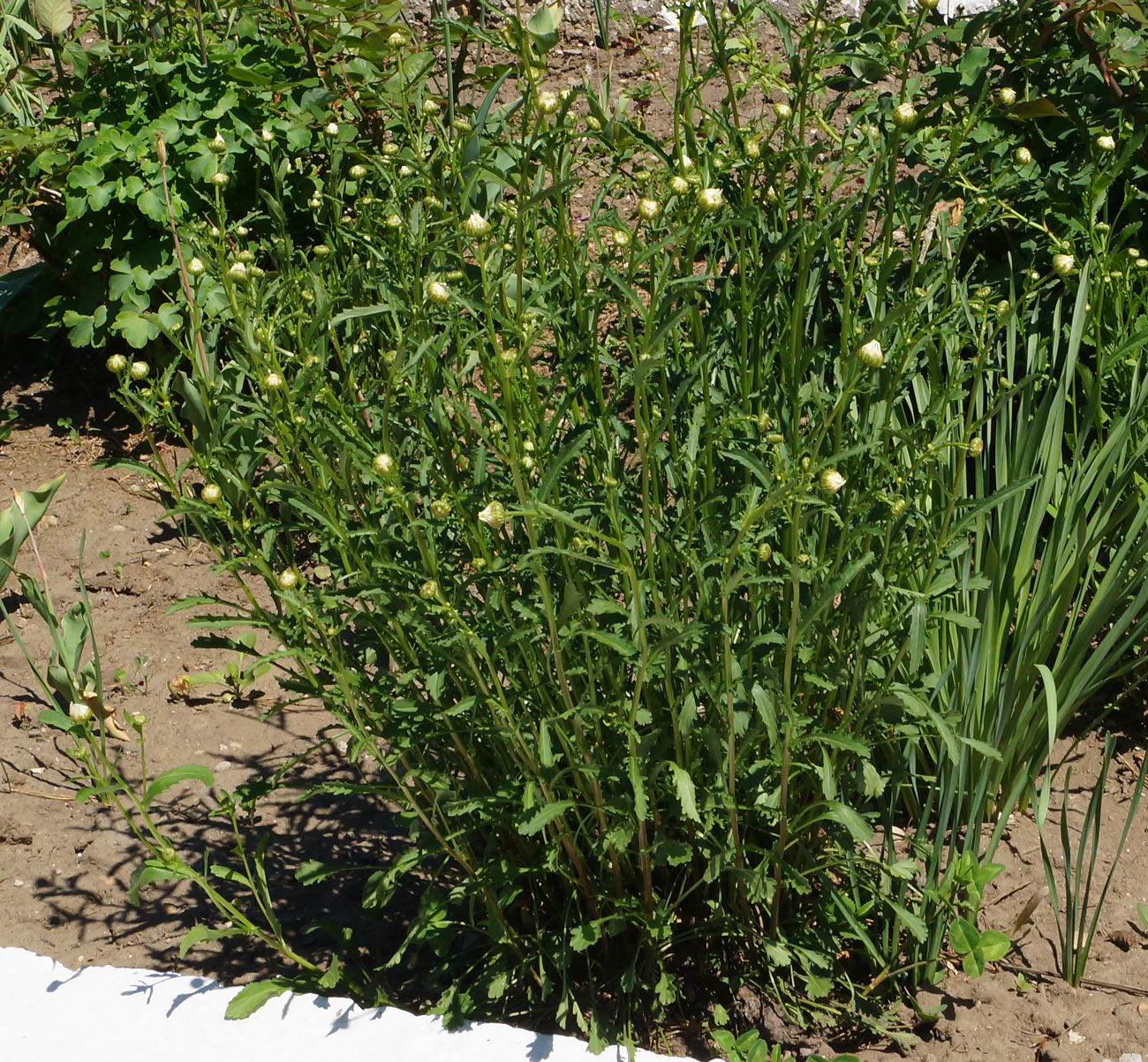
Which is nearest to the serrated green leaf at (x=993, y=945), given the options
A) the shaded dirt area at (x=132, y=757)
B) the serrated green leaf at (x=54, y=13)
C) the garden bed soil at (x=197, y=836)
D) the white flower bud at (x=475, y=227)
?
the garden bed soil at (x=197, y=836)

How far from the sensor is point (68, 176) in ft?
11.3

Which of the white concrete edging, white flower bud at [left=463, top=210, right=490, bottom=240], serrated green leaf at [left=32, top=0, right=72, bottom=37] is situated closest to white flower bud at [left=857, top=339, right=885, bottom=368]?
white flower bud at [left=463, top=210, right=490, bottom=240]

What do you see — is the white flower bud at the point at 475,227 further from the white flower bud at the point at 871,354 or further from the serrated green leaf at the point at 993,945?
the serrated green leaf at the point at 993,945

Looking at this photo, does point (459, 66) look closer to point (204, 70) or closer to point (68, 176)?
point (204, 70)

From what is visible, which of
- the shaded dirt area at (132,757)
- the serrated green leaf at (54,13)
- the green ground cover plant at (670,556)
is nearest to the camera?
the green ground cover plant at (670,556)

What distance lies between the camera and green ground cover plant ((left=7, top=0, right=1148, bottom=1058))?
160 cm

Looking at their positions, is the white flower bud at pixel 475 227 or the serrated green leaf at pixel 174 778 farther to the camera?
the serrated green leaf at pixel 174 778

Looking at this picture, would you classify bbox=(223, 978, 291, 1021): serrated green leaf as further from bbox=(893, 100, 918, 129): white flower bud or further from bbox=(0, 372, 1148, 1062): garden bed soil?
bbox=(893, 100, 918, 129): white flower bud

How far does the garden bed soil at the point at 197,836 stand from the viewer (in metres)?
2.04

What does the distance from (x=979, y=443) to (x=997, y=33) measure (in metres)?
2.13

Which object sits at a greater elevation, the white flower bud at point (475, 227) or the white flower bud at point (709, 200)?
the white flower bud at point (709, 200)

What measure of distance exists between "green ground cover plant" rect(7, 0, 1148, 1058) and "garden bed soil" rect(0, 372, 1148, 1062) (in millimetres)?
113

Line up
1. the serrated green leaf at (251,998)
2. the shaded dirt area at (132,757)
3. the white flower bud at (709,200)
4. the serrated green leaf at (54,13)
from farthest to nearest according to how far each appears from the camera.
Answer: the serrated green leaf at (54,13) < the shaded dirt area at (132,757) < the serrated green leaf at (251,998) < the white flower bud at (709,200)

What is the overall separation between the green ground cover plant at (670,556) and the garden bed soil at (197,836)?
11 centimetres
